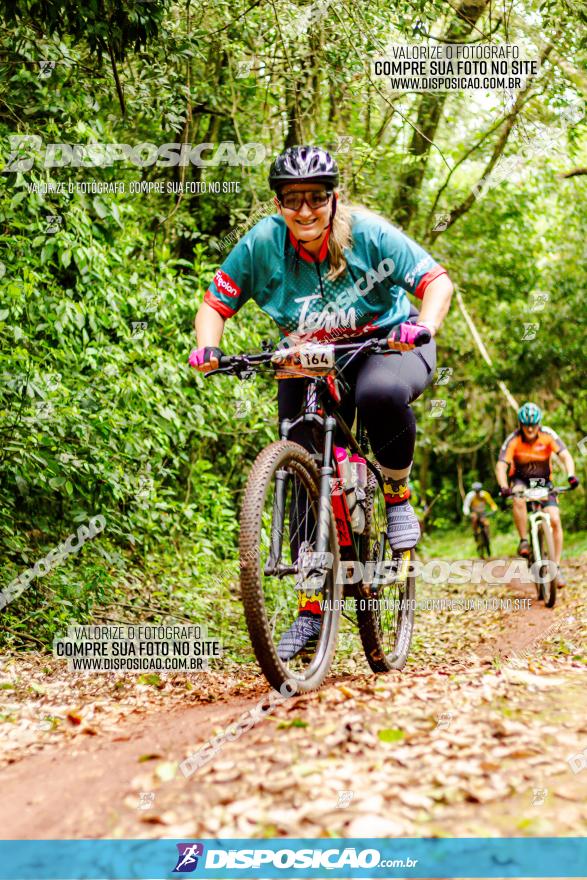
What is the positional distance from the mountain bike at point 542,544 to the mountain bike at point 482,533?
7.37m

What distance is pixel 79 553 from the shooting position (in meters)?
7.11

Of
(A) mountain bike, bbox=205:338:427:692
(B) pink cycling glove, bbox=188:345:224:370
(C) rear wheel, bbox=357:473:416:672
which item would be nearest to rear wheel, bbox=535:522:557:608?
(C) rear wheel, bbox=357:473:416:672

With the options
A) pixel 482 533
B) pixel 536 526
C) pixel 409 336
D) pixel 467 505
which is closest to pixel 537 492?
pixel 536 526

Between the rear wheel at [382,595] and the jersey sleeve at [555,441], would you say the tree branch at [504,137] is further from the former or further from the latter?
the rear wheel at [382,595]

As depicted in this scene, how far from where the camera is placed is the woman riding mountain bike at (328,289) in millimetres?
4090

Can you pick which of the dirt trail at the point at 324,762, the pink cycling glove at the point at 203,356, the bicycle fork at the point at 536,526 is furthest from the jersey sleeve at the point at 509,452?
the pink cycling glove at the point at 203,356

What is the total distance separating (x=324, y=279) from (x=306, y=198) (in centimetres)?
41

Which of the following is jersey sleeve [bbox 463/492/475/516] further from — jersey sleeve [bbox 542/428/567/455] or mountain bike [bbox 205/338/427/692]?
mountain bike [bbox 205/338/427/692]

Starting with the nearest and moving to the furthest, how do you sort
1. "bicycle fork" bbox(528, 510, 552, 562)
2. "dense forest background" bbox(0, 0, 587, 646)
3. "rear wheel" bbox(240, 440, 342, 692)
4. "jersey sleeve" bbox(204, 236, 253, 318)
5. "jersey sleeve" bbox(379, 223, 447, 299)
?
"rear wheel" bbox(240, 440, 342, 692) → "jersey sleeve" bbox(379, 223, 447, 299) → "jersey sleeve" bbox(204, 236, 253, 318) → "dense forest background" bbox(0, 0, 587, 646) → "bicycle fork" bbox(528, 510, 552, 562)

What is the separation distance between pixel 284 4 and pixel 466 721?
839cm

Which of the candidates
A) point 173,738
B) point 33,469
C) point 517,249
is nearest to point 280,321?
point 173,738

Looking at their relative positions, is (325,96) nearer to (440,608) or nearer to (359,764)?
(440,608)

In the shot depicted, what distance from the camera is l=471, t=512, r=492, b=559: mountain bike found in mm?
18234

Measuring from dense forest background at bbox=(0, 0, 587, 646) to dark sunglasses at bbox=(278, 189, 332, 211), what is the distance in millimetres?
2259
